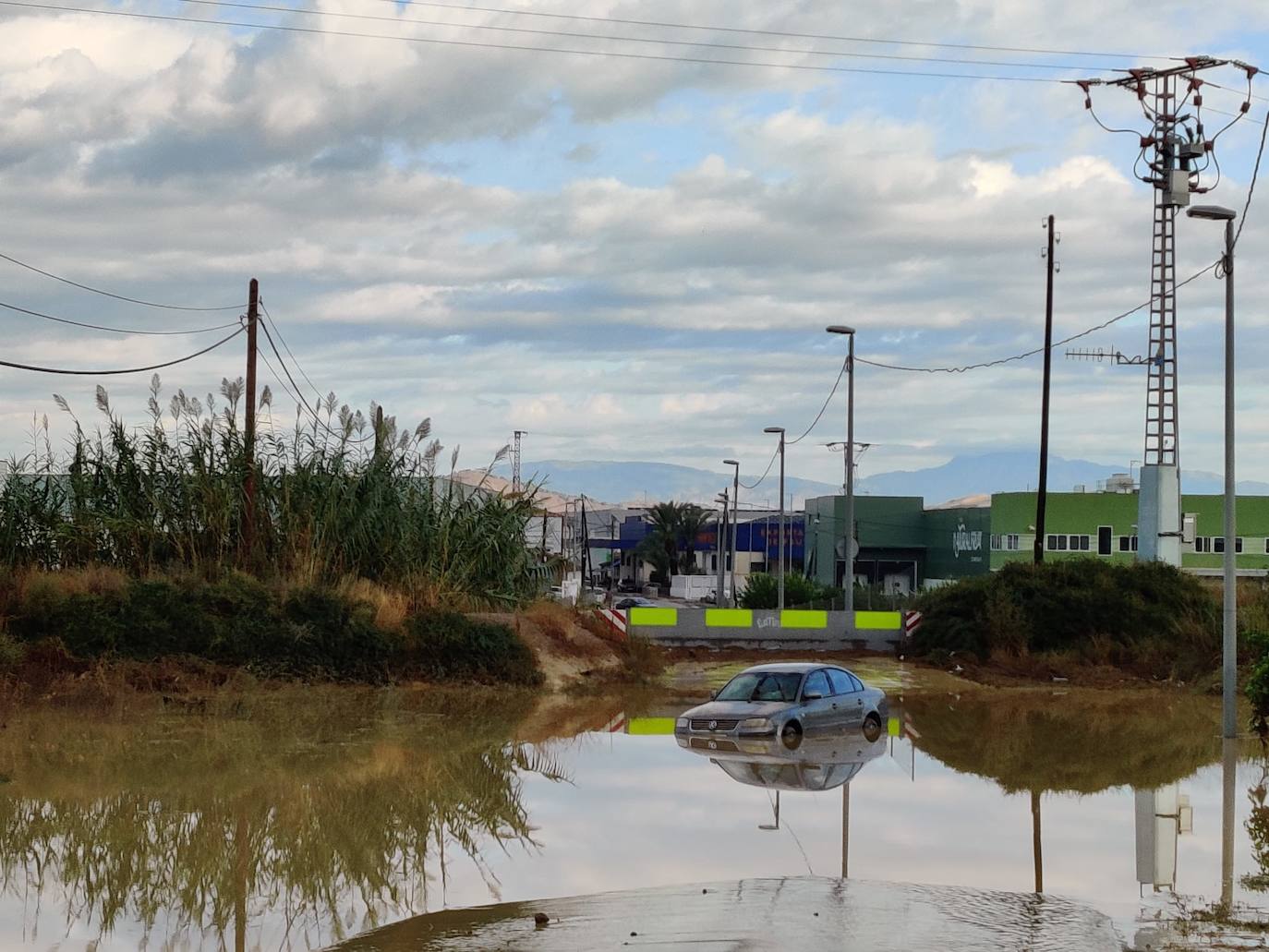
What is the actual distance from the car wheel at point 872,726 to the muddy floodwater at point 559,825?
300mm

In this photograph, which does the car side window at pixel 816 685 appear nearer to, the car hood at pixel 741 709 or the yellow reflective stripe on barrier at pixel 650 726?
the car hood at pixel 741 709

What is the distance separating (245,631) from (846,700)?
39.1 feet

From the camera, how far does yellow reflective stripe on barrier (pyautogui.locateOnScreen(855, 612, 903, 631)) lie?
39688mm

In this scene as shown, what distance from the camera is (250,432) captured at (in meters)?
31.8

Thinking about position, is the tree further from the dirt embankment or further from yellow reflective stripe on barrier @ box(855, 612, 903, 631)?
the dirt embankment

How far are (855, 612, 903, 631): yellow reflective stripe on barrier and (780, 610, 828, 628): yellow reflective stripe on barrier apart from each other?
959 mm

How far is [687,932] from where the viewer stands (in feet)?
34.8

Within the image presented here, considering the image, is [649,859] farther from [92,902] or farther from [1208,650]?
[1208,650]

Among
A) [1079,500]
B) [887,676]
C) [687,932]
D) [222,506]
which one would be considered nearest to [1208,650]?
[887,676]

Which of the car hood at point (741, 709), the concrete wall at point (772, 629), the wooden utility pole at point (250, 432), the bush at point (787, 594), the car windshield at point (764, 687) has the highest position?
the wooden utility pole at point (250, 432)

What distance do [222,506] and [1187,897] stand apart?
22.7 m

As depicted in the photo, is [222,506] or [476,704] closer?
[476,704]

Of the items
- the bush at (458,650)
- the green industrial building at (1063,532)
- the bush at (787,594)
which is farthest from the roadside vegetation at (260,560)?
the green industrial building at (1063,532)

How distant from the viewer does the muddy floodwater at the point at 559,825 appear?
37.9 ft
